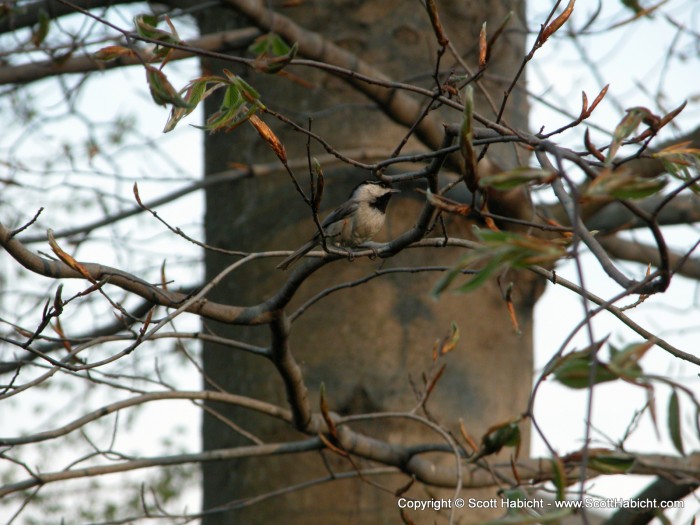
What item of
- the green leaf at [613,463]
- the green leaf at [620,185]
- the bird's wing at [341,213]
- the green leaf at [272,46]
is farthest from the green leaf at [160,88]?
the bird's wing at [341,213]

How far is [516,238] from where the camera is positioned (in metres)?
1.32

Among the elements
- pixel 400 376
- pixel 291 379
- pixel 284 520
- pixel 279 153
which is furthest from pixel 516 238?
pixel 284 520

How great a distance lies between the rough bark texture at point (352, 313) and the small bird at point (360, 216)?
0.18 metres

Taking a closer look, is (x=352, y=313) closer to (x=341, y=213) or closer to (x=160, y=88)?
(x=341, y=213)

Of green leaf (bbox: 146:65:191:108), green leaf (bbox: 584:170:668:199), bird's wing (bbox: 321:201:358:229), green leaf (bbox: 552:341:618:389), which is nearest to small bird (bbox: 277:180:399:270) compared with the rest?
bird's wing (bbox: 321:201:358:229)

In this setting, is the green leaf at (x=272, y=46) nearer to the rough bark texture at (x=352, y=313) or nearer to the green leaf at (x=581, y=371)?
the rough bark texture at (x=352, y=313)

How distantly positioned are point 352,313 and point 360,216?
0.50 metres

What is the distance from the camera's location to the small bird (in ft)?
11.4

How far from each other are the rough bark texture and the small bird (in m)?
0.18

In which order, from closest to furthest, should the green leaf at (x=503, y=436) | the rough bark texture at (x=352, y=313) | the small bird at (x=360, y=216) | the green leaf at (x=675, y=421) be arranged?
the green leaf at (x=675, y=421), the green leaf at (x=503, y=436), the small bird at (x=360, y=216), the rough bark texture at (x=352, y=313)

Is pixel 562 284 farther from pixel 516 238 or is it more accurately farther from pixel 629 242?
pixel 629 242

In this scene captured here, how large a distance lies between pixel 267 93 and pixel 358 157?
712 millimetres

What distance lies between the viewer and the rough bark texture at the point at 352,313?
3.57 m

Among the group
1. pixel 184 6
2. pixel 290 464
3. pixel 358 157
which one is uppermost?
pixel 184 6
